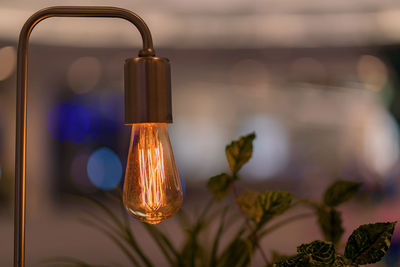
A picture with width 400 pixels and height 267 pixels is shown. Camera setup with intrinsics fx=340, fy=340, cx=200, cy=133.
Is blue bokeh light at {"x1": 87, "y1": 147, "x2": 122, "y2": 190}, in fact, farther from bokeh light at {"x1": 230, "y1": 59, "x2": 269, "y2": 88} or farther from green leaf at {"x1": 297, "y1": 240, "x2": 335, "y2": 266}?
green leaf at {"x1": 297, "y1": 240, "x2": 335, "y2": 266}

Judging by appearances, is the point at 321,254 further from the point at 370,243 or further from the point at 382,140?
the point at 382,140

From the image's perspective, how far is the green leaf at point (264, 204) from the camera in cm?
48

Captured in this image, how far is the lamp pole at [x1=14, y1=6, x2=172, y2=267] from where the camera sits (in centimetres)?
35

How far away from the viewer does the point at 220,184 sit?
543 mm

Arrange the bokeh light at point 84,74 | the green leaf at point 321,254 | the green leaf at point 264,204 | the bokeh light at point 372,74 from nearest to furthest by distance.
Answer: the green leaf at point 321,254 < the green leaf at point 264,204 < the bokeh light at point 84,74 < the bokeh light at point 372,74

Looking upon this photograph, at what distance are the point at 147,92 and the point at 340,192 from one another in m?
0.33

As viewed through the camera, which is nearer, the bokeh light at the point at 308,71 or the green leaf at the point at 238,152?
the green leaf at the point at 238,152

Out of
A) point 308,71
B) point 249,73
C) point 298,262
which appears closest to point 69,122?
point 249,73

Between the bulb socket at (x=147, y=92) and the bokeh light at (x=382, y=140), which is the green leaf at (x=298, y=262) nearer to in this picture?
the bulb socket at (x=147, y=92)

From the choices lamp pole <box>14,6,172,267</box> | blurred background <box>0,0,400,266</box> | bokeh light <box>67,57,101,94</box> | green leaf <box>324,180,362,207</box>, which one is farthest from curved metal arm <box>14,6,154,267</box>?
bokeh light <box>67,57,101,94</box>

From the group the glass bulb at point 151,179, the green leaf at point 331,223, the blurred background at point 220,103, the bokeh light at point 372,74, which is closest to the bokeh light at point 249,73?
the blurred background at point 220,103

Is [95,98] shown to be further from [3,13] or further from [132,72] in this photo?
[132,72]

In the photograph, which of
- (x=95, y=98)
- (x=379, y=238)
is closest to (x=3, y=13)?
(x=95, y=98)

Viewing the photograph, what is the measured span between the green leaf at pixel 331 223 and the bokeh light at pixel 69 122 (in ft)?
5.90
